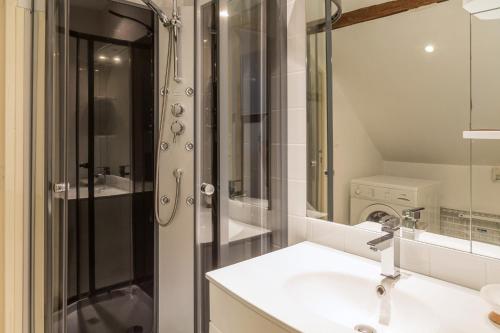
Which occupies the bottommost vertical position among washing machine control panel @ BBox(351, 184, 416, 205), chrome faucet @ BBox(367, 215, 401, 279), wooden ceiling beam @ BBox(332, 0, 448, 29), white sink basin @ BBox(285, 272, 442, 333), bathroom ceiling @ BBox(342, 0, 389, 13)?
white sink basin @ BBox(285, 272, 442, 333)

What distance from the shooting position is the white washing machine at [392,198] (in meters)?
1.07

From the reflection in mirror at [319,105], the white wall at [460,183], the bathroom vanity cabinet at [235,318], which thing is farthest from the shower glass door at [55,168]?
the white wall at [460,183]

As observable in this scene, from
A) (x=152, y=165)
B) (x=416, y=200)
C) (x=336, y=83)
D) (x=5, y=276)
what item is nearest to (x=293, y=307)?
(x=416, y=200)

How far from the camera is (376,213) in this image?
1202 mm

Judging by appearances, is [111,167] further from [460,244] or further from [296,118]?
[460,244]

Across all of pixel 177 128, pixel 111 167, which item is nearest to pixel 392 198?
pixel 177 128

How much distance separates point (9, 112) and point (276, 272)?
1308mm

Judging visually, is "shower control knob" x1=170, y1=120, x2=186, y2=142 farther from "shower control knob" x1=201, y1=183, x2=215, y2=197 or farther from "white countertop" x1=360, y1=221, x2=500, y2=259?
"white countertop" x1=360, y1=221, x2=500, y2=259

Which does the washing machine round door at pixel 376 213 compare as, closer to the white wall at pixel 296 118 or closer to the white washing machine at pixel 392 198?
the white washing machine at pixel 392 198

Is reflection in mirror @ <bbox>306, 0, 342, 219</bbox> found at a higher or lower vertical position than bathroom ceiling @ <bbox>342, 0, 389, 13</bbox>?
lower

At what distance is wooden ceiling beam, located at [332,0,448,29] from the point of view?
109cm

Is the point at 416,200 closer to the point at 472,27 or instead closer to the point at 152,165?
the point at 472,27

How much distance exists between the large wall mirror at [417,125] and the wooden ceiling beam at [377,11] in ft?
0.06

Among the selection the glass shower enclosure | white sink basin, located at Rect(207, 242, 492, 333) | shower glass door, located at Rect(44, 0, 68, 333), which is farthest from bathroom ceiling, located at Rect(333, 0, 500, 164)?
the glass shower enclosure
